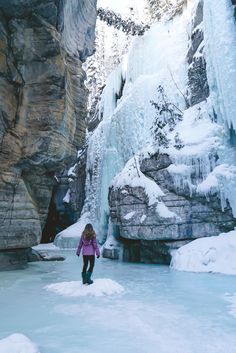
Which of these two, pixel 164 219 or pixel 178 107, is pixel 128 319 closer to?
pixel 164 219

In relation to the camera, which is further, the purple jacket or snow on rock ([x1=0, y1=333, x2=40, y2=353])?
the purple jacket

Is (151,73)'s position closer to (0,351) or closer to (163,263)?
(163,263)

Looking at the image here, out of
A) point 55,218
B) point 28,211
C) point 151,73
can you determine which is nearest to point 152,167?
point 28,211

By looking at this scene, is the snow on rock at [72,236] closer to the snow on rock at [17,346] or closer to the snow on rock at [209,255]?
the snow on rock at [209,255]

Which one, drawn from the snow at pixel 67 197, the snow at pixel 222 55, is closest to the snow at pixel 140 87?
the snow at pixel 222 55

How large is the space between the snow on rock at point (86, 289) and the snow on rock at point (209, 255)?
170 inches

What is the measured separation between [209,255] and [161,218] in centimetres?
258

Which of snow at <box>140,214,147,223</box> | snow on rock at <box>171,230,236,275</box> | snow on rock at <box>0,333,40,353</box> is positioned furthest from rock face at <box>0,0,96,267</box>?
snow on rock at <box>0,333,40,353</box>

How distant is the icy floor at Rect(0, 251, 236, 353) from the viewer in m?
3.90

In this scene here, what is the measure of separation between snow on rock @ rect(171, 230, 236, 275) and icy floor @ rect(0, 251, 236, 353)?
2.77m

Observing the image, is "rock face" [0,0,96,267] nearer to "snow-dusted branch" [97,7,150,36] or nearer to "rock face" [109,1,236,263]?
"rock face" [109,1,236,263]

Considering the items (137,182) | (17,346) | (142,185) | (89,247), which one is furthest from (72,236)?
(17,346)

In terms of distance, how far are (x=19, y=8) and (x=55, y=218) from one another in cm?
2365

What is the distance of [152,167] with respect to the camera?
572 inches
